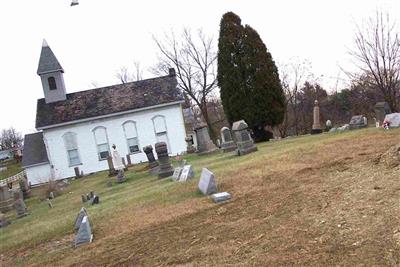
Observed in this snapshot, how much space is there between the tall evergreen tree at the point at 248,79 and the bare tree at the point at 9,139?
96.2m

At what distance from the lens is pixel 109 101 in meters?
33.8

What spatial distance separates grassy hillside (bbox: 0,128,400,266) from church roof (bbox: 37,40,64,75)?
2394 cm

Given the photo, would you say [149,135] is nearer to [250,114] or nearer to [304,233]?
[250,114]

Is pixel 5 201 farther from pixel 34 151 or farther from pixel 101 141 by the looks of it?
pixel 34 151

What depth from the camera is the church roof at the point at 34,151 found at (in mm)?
34344

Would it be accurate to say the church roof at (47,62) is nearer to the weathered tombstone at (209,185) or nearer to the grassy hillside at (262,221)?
the grassy hillside at (262,221)

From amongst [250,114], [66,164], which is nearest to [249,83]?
[250,114]

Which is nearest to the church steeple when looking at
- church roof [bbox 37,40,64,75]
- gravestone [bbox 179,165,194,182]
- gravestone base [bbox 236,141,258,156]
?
church roof [bbox 37,40,64,75]

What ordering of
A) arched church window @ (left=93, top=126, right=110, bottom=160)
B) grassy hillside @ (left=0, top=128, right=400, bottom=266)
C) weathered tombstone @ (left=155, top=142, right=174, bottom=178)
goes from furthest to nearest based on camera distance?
1. arched church window @ (left=93, top=126, right=110, bottom=160)
2. weathered tombstone @ (left=155, top=142, right=174, bottom=178)
3. grassy hillside @ (left=0, top=128, right=400, bottom=266)

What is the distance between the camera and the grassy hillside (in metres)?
5.25

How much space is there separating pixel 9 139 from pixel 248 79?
106m

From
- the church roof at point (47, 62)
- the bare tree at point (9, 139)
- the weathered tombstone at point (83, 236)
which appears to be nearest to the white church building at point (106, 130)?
the church roof at point (47, 62)

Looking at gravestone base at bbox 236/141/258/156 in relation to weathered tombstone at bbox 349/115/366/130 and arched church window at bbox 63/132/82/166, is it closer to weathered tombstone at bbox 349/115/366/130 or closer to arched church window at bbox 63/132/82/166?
weathered tombstone at bbox 349/115/366/130

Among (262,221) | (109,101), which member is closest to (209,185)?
(262,221)
